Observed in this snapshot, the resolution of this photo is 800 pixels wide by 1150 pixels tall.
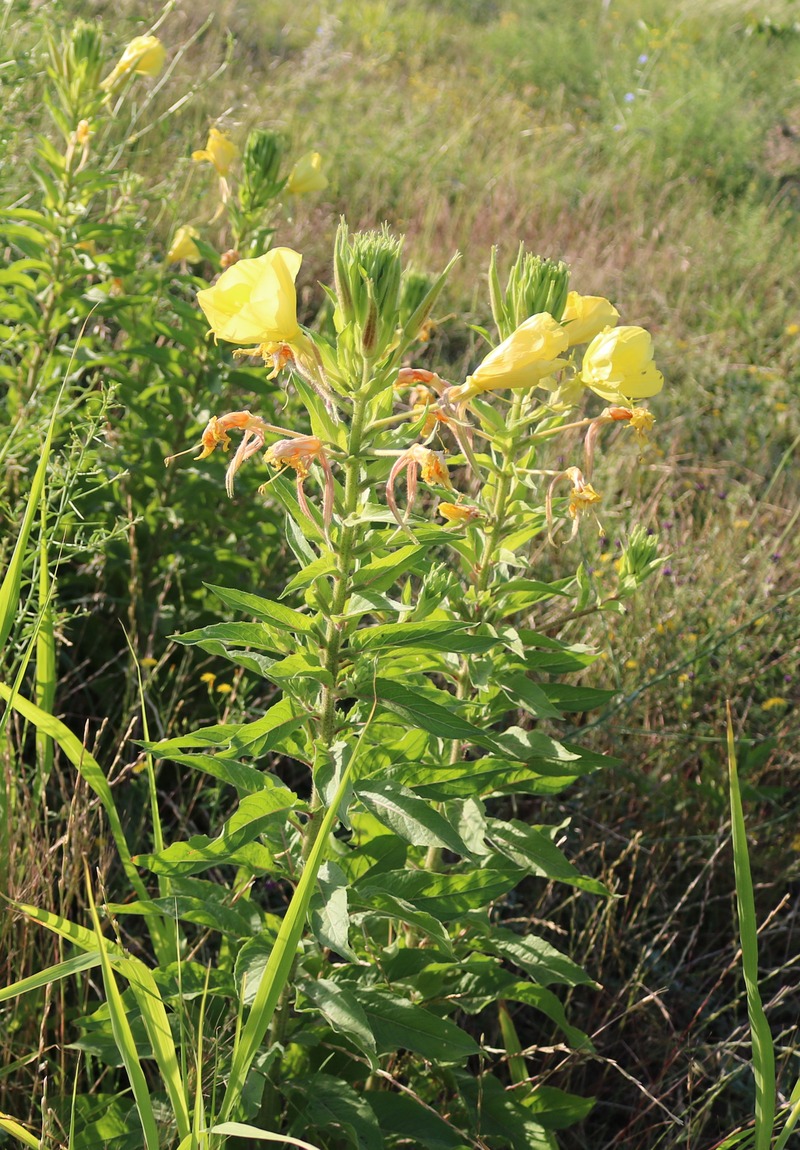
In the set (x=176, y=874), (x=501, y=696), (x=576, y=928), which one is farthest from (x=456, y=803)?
(x=576, y=928)

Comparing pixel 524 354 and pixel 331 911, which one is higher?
pixel 524 354

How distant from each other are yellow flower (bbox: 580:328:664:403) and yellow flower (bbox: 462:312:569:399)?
0.17 meters

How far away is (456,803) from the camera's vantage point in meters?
1.46

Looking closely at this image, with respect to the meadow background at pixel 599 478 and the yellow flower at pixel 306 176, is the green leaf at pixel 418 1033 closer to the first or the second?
the meadow background at pixel 599 478

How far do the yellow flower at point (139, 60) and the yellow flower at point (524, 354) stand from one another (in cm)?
149

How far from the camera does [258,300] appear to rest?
110cm

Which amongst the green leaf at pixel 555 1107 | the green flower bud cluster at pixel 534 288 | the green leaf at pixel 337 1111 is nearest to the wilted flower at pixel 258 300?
the green flower bud cluster at pixel 534 288

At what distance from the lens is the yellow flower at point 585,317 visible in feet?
4.67

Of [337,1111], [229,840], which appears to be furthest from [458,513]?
[337,1111]

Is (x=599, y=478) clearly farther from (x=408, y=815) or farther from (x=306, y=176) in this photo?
(x=408, y=815)

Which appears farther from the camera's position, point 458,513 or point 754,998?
point 458,513

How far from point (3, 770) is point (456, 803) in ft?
2.30

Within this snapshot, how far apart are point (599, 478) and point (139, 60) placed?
5.70 feet

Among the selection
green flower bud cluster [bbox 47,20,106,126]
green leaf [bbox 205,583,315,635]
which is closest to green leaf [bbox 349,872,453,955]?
green leaf [bbox 205,583,315,635]
